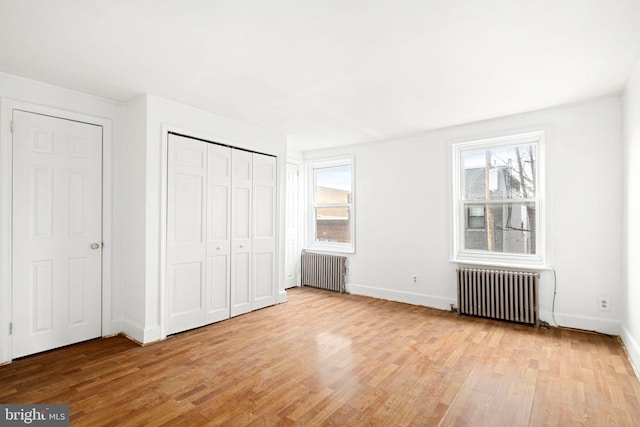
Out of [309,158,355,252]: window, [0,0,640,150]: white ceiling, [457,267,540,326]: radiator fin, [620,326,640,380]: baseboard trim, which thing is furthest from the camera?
[309,158,355,252]: window

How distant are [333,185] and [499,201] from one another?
2797mm

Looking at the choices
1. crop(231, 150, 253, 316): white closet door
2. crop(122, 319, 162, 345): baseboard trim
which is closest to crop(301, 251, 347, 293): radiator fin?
crop(231, 150, 253, 316): white closet door

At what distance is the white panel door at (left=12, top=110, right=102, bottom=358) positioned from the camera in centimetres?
303

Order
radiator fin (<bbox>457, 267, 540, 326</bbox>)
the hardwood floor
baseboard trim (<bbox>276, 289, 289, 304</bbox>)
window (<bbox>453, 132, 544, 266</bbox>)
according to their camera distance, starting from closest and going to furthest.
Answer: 1. the hardwood floor
2. radiator fin (<bbox>457, 267, 540, 326</bbox>)
3. window (<bbox>453, 132, 544, 266</bbox>)
4. baseboard trim (<bbox>276, 289, 289, 304</bbox>)

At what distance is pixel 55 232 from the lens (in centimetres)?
324

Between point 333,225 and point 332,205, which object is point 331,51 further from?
point 333,225

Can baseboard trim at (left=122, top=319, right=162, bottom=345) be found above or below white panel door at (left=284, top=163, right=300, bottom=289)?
below

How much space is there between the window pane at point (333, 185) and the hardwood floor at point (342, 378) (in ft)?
8.68

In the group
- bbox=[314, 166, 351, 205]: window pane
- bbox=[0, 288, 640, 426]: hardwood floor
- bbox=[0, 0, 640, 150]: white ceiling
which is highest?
bbox=[0, 0, 640, 150]: white ceiling

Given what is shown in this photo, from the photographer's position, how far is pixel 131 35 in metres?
2.31

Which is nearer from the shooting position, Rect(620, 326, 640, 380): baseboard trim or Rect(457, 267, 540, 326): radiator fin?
Rect(620, 326, 640, 380): baseboard trim

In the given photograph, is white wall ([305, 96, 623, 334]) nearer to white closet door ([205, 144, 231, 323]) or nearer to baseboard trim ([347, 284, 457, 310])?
baseboard trim ([347, 284, 457, 310])

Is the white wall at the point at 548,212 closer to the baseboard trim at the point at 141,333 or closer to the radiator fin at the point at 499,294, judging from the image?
the radiator fin at the point at 499,294

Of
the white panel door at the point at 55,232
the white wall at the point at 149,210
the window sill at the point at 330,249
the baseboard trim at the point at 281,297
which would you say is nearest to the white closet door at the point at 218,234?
the white wall at the point at 149,210
